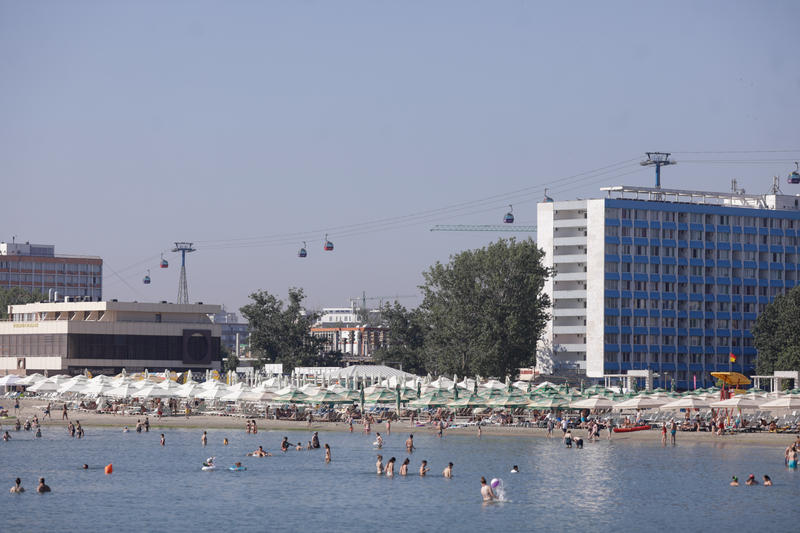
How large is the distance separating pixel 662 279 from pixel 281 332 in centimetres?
5606

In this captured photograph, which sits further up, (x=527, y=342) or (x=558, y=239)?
(x=558, y=239)

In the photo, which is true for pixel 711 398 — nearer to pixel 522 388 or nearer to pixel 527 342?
pixel 522 388

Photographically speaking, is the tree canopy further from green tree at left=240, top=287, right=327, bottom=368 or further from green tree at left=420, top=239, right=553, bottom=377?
green tree at left=420, top=239, right=553, bottom=377

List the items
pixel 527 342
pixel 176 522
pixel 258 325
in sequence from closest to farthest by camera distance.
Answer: pixel 176 522 → pixel 527 342 → pixel 258 325

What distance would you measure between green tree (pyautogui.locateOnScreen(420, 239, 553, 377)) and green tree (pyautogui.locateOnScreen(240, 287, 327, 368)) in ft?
124

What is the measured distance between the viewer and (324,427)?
4392 inches

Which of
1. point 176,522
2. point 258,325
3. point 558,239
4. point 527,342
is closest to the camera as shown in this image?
point 176,522

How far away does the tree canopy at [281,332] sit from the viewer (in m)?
180

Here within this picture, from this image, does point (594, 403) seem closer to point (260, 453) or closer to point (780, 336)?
point (260, 453)

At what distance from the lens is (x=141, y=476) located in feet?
256

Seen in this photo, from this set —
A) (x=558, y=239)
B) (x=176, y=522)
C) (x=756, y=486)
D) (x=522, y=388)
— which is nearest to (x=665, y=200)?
(x=558, y=239)

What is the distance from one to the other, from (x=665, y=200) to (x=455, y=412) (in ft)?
213

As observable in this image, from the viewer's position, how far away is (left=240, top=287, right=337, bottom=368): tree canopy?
591ft

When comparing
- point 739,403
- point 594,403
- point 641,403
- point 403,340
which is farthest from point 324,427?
point 403,340
